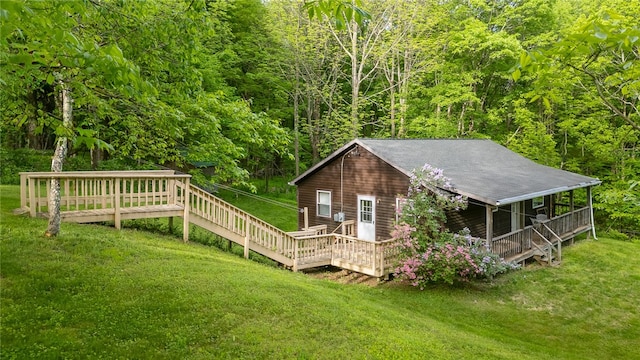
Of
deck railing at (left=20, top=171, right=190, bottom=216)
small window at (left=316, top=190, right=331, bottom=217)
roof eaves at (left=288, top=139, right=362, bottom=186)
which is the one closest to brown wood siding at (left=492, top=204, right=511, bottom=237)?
roof eaves at (left=288, top=139, right=362, bottom=186)

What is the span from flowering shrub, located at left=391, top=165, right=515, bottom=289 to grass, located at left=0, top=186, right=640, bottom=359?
0.55 meters

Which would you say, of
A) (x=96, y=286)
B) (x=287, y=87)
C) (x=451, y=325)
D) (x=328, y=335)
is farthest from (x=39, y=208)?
(x=287, y=87)

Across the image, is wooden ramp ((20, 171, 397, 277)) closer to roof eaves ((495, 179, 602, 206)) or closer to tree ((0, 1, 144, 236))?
roof eaves ((495, 179, 602, 206))

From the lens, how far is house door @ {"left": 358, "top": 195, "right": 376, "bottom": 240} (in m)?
16.0

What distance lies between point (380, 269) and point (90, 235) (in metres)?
7.77

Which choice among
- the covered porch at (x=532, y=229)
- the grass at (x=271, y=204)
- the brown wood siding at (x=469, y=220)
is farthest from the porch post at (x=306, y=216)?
the covered porch at (x=532, y=229)

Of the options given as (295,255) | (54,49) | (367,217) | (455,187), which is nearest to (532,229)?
(455,187)

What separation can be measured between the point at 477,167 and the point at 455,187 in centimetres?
477

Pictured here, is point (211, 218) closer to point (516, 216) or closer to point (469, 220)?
point (469, 220)

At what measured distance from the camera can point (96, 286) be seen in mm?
6227

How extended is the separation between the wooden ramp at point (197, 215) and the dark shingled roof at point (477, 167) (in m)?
3.24

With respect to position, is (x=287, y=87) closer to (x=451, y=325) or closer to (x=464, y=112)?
(x=464, y=112)

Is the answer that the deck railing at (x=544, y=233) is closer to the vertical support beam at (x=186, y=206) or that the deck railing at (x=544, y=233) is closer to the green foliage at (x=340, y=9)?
the vertical support beam at (x=186, y=206)

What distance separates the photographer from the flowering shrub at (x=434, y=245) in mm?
11789
